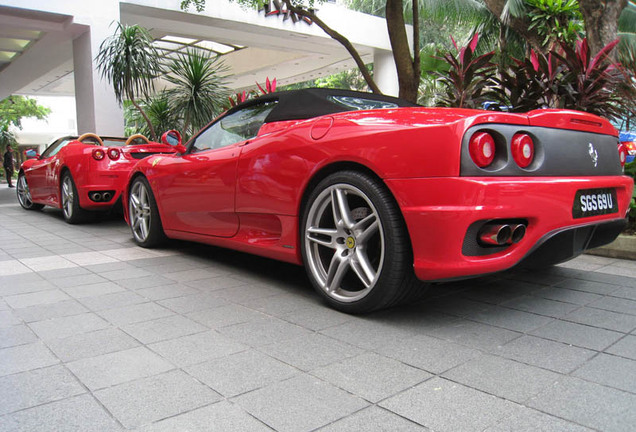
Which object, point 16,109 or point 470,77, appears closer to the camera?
point 470,77

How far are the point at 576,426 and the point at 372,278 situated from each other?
3.98ft

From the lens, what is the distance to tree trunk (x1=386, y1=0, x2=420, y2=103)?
22.2 ft

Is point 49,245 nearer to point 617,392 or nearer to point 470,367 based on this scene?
point 470,367

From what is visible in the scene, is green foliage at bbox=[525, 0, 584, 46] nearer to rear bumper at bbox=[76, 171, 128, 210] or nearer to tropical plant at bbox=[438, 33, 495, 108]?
tropical plant at bbox=[438, 33, 495, 108]

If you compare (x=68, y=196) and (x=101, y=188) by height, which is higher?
(x=101, y=188)

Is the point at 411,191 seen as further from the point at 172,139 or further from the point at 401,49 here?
the point at 401,49

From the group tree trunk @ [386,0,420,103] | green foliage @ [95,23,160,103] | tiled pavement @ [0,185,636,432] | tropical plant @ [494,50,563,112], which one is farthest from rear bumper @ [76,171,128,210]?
tropical plant @ [494,50,563,112]

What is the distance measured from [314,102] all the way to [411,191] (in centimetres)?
125

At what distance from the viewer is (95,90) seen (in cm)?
1110

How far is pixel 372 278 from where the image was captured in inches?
104

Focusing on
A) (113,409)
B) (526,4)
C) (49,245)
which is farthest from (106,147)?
(526,4)

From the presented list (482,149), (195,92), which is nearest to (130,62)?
(195,92)

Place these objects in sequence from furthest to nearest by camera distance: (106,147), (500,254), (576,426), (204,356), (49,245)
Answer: (106,147), (49,245), (500,254), (204,356), (576,426)

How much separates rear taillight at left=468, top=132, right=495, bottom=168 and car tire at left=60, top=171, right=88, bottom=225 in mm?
5806
